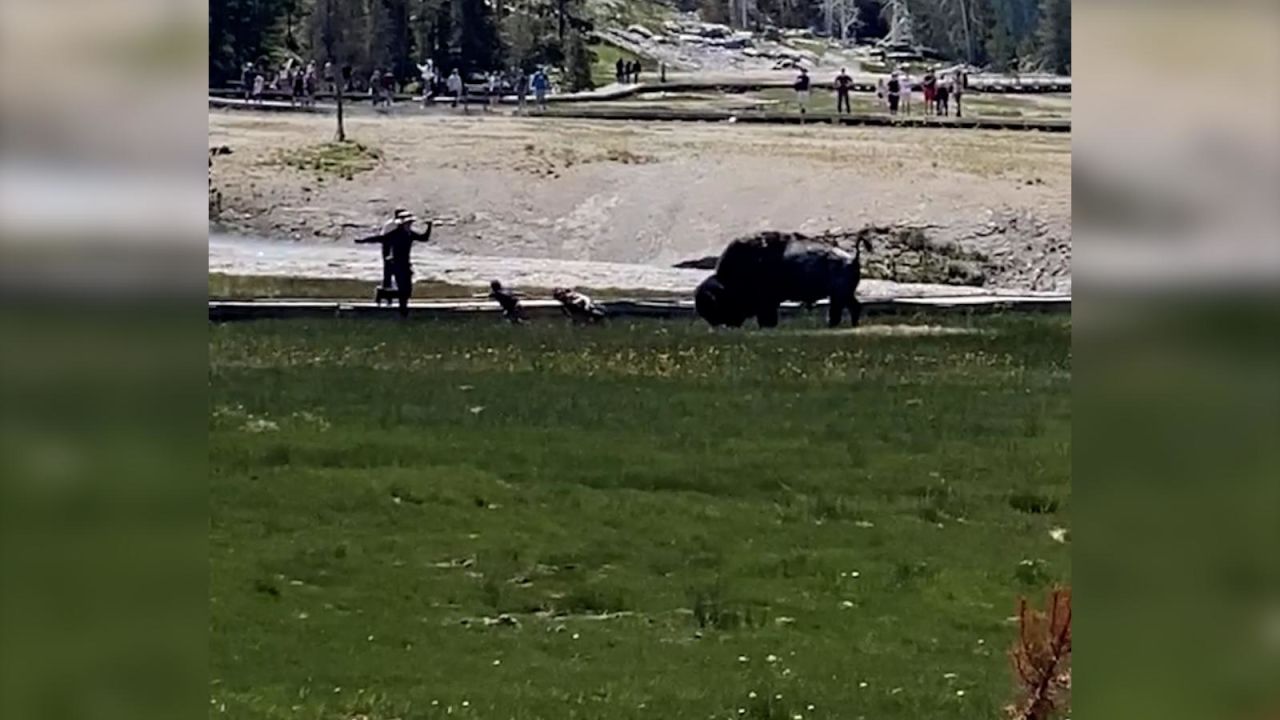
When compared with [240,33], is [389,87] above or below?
below

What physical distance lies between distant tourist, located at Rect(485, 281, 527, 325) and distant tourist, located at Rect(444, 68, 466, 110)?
0.40m

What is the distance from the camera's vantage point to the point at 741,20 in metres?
3.87

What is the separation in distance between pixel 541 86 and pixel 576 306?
491mm

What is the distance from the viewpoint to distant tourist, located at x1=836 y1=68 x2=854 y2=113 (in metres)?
3.87

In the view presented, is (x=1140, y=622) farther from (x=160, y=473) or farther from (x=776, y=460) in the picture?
(x=160, y=473)

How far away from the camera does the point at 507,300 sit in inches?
152

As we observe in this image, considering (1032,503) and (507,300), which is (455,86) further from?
(1032,503)

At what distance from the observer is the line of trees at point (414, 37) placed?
3734mm

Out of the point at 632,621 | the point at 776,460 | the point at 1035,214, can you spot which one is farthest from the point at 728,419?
the point at 1035,214

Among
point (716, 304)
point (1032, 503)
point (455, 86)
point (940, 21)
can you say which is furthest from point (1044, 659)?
point (455, 86)

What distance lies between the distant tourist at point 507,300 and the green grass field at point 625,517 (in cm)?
4

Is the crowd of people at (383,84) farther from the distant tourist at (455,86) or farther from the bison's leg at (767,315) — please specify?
the bison's leg at (767,315)

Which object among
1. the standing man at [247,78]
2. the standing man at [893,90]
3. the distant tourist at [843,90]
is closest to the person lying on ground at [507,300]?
the standing man at [247,78]

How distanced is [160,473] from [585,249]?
3.38 ft
